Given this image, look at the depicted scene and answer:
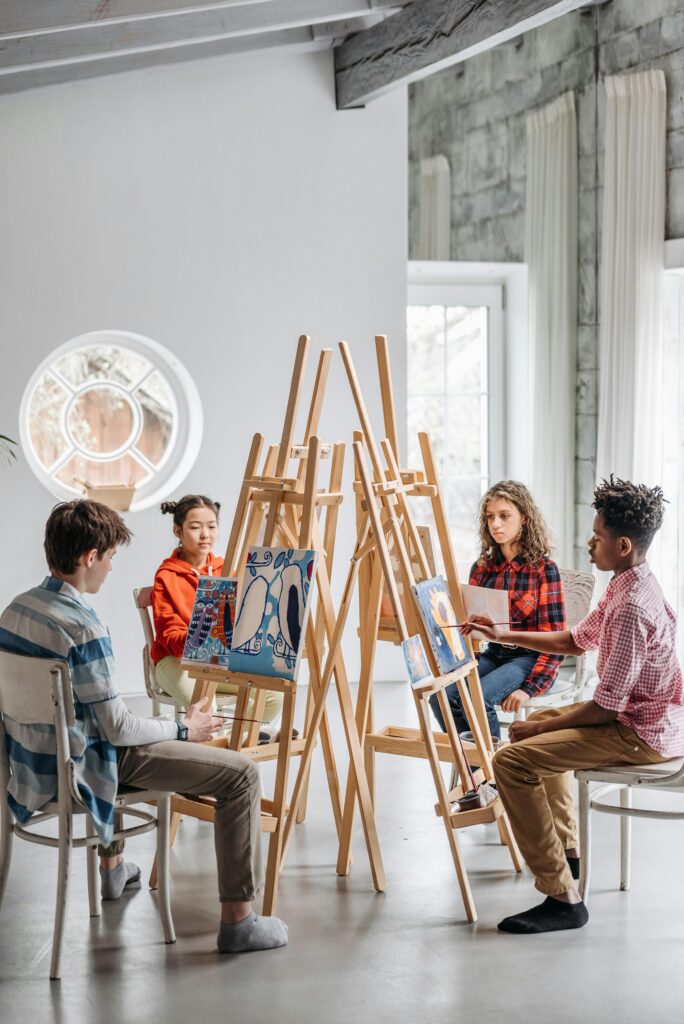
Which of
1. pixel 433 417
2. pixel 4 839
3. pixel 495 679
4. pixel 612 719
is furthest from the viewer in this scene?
pixel 433 417

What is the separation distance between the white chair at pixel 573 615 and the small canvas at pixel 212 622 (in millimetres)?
1356

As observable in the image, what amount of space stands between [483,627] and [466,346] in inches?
179

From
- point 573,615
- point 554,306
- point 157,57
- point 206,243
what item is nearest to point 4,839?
point 573,615

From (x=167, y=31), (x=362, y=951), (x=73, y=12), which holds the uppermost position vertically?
(x=167, y=31)

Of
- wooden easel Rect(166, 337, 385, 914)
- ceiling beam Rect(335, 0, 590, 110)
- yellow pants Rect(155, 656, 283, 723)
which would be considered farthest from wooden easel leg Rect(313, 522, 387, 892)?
ceiling beam Rect(335, 0, 590, 110)

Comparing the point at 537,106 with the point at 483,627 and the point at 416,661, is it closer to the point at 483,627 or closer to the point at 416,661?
the point at 483,627

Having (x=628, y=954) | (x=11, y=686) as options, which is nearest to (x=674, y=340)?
(x=628, y=954)

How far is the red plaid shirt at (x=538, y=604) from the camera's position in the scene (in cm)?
444

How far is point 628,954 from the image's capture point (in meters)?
3.32

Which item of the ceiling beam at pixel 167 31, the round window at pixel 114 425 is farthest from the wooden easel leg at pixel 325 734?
the ceiling beam at pixel 167 31

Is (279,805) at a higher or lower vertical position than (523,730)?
lower

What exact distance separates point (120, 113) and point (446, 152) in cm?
355

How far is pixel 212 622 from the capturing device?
12.5 feet

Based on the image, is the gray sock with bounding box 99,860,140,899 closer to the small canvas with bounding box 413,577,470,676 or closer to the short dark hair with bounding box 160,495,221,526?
the small canvas with bounding box 413,577,470,676
